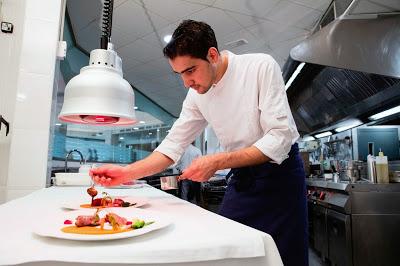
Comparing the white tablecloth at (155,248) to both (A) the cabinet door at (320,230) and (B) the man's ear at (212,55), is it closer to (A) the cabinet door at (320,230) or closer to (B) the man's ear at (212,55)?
(B) the man's ear at (212,55)

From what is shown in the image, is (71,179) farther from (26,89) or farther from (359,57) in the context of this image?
(359,57)

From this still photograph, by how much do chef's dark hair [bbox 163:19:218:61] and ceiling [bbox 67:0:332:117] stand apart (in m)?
2.24

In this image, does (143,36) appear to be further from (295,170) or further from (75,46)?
(295,170)

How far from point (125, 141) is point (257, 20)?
410 centimetres

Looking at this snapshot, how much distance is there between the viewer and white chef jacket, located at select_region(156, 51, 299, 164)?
1.23m

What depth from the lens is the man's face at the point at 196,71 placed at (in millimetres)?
1304

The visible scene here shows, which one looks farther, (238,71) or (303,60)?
(303,60)

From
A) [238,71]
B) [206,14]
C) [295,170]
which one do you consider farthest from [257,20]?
[295,170]

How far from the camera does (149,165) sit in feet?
5.06

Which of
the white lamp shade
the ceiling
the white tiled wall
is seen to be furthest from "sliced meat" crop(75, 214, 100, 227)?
the ceiling

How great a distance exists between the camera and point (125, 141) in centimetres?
670

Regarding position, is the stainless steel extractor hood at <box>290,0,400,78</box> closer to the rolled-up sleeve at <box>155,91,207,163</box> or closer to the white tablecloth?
the rolled-up sleeve at <box>155,91,207,163</box>

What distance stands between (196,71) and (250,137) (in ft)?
1.26

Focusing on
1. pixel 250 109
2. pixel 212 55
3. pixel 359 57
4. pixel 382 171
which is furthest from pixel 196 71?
pixel 382 171
